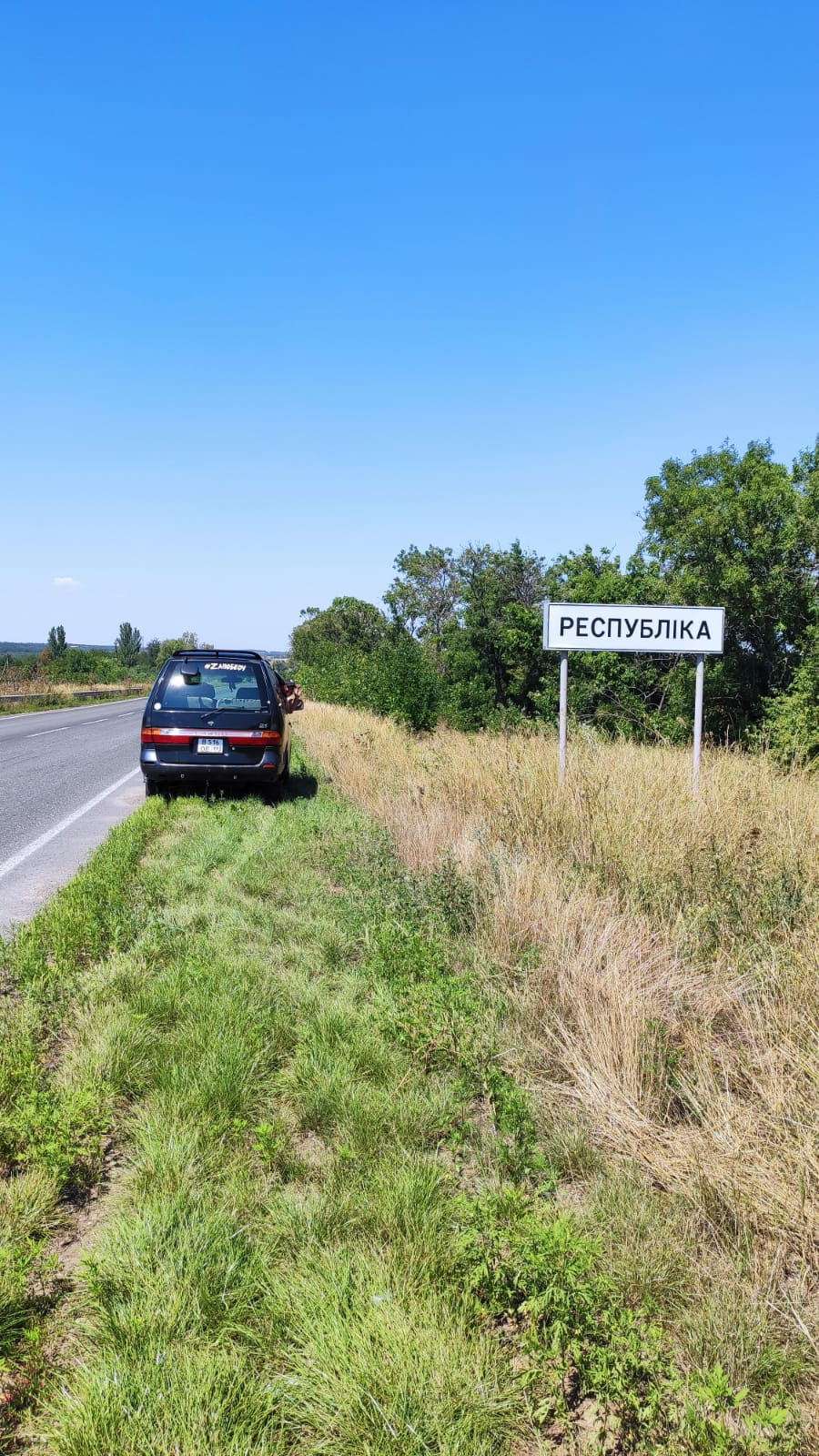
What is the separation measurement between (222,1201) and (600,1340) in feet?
3.79

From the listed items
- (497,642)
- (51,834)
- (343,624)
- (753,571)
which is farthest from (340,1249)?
(343,624)

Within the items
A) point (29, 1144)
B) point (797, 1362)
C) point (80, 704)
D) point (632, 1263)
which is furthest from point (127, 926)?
point (80, 704)

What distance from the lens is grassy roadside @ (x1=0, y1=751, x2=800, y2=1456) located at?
1766mm

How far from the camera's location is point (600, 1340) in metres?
1.96

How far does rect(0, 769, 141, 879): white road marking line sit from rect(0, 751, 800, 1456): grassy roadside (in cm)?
320

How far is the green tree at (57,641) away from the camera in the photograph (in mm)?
A: 59463

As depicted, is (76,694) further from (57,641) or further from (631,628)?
(631,628)

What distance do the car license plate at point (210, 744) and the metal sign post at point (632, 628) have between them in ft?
12.7

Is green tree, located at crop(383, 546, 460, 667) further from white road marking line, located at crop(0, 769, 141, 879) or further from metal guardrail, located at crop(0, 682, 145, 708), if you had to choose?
white road marking line, located at crop(0, 769, 141, 879)

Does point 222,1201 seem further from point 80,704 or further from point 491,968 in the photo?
point 80,704

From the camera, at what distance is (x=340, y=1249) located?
7.28 feet

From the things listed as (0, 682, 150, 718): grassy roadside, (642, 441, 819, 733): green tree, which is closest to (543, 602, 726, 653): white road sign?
(642, 441, 819, 733): green tree

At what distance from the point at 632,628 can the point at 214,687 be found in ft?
16.4

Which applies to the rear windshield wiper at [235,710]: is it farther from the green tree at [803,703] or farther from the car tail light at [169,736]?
the green tree at [803,703]
